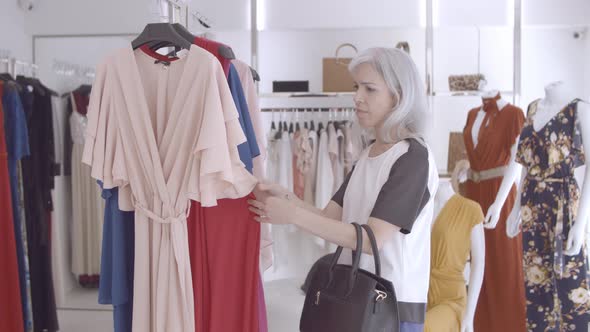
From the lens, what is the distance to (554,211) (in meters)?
2.90

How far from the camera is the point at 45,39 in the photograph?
148 inches

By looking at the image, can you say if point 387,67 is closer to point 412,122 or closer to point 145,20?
point 412,122

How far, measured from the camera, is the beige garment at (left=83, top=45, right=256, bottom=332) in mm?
1634

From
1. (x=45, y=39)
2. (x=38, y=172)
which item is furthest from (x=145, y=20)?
(x=38, y=172)

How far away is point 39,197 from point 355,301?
8.50 ft

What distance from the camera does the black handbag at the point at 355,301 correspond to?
1.45 meters

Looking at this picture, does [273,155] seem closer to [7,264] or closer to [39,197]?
[39,197]

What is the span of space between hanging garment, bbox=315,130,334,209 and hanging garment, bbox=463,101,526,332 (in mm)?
1085

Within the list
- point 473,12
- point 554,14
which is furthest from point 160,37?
point 554,14

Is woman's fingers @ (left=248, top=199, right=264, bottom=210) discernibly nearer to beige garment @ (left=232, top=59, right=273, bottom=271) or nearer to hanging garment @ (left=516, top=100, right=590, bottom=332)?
beige garment @ (left=232, top=59, right=273, bottom=271)

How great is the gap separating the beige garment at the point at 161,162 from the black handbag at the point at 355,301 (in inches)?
15.2

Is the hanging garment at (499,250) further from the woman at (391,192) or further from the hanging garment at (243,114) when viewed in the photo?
the hanging garment at (243,114)

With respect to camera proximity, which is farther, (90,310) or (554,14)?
(554,14)

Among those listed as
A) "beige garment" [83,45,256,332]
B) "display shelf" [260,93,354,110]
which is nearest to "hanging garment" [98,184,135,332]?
"beige garment" [83,45,256,332]
